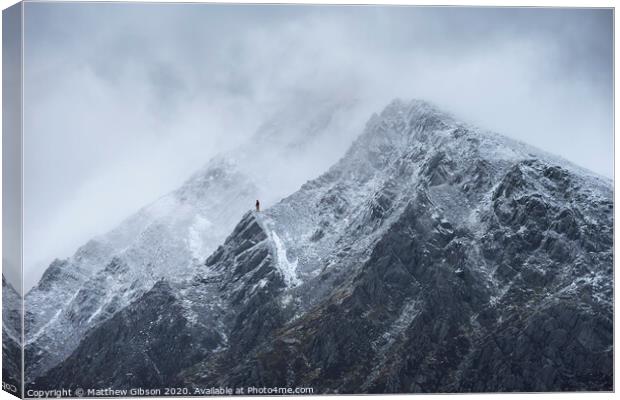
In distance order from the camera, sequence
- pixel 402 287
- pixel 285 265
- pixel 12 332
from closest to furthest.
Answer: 1. pixel 12 332
2. pixel 402 287
3. pixel 285 265

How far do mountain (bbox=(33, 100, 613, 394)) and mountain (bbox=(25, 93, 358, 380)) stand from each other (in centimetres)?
88

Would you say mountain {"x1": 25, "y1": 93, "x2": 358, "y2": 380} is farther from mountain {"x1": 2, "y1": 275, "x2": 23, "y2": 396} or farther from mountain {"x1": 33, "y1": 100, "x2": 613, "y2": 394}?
mountain {"x1": 2, "y1": 275, "x2": 23, "y2": 396}

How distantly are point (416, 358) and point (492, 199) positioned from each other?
12089 millimetres

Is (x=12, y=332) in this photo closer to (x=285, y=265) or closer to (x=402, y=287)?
(x=285, y=265)

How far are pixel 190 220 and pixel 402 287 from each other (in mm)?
13952

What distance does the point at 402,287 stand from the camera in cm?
6744

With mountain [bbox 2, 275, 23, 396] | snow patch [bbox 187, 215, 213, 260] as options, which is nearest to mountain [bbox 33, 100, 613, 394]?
snow patch [bbox 187, 215, 213, 260]

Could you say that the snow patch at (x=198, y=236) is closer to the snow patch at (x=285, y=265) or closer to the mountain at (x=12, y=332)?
the snow patch at (x=285, y=265)

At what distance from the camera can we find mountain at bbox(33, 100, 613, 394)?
6531 centimetres

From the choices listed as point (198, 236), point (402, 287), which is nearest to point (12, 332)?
point (198, 236)

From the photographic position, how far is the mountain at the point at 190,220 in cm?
6631

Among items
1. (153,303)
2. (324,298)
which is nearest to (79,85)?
(153,303)

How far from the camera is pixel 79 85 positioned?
213 ft

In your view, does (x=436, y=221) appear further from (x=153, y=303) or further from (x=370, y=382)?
(x=153, y=303)
